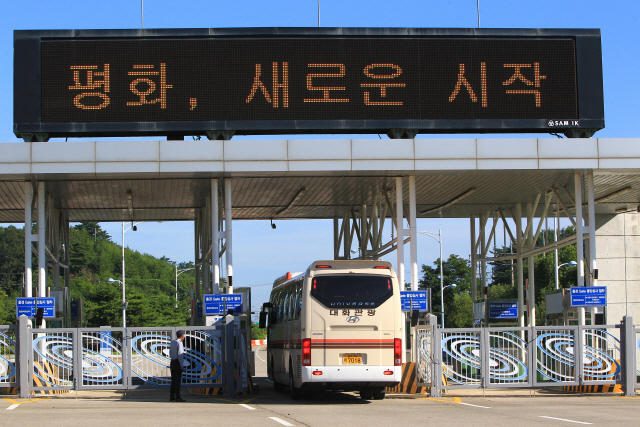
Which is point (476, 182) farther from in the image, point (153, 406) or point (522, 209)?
point (153, 406)

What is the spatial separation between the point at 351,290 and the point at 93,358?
5.76 meters

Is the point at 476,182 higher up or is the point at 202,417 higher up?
the point at 476,182

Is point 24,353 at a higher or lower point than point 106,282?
lower

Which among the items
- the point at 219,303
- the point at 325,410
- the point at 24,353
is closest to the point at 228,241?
the point at 219,303

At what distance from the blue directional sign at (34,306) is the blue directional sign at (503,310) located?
655 inches

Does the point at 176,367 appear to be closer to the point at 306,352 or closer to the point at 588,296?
the point at 306,352

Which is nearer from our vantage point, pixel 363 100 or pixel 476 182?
pixel 363 100

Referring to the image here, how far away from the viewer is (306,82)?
20.3 m

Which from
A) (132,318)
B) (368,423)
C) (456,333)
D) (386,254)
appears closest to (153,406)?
(368,423)

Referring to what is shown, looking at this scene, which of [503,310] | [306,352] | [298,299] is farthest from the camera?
[503,310]

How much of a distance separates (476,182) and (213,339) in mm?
8869

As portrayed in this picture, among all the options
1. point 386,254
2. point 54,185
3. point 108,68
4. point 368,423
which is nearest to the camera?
point 368,423

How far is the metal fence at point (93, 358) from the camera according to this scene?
18.2m

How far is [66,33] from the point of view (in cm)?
2000
